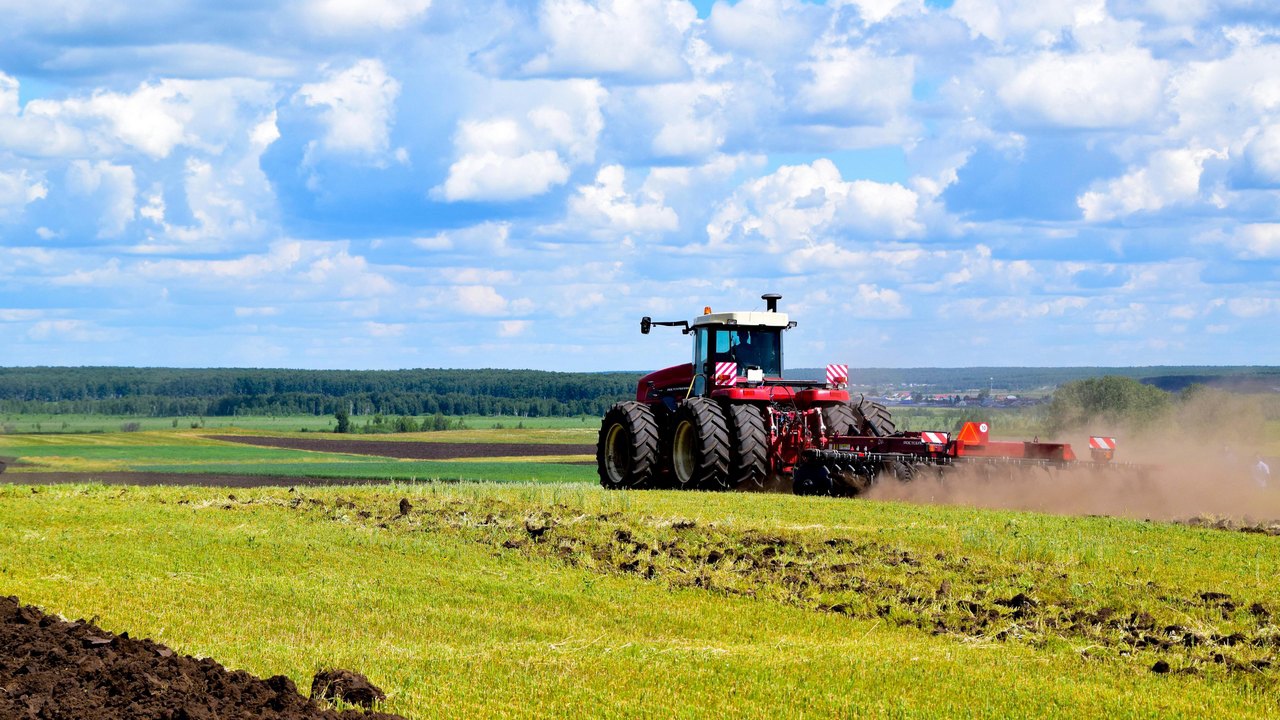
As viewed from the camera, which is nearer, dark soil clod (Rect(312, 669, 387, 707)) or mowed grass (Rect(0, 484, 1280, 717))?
dark soil clod (Rect(312, 669, 387, 707))

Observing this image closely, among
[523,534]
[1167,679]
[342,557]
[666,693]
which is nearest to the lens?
[666,693]

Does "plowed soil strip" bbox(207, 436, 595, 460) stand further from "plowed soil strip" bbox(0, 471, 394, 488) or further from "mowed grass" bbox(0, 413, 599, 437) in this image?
"mowed grass" bbox(0, 413, 599, 437)

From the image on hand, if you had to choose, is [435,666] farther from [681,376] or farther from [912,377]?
[912,377]

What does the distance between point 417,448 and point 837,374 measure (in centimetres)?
5799

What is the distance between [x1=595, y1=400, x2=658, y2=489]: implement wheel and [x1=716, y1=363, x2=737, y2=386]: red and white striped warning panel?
1.55 meters

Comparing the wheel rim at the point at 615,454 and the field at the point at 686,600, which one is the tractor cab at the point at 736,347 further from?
the field at the point at 686,600

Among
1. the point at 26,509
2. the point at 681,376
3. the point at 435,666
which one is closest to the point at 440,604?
the point at 435,666

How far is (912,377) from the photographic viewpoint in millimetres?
34531

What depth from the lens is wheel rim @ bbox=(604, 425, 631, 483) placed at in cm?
2822

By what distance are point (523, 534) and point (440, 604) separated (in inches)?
194

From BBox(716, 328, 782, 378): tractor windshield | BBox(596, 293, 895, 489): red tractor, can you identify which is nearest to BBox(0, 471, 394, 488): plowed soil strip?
BBox(596, 293, 895, 489): red tractor

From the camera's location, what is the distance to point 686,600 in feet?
47.0

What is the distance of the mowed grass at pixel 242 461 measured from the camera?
51906mm

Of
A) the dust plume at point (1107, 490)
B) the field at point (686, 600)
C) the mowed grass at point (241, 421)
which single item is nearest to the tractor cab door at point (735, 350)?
the field at point (686, 600)
